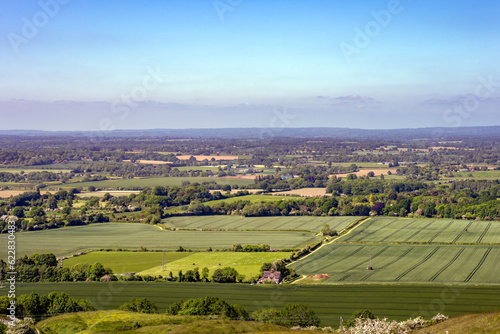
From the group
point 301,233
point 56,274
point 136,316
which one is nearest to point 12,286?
point 56,274

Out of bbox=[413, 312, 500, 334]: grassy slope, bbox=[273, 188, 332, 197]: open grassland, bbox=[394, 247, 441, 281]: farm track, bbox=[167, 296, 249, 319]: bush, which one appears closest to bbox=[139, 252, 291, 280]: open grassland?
bbox=[167, 296, 249, 319]: bush

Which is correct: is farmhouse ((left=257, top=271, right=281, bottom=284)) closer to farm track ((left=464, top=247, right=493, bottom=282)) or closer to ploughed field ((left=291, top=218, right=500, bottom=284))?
ploughed field ((left=291, top=218, right=500, bottom=284))

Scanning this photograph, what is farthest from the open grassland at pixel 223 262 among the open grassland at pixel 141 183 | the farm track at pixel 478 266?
the open grassland at pixel 141 183

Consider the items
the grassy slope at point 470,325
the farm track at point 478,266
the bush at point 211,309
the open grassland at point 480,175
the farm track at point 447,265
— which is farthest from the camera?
the open grassland at point 480,175

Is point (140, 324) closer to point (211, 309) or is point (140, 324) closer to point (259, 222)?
point (211, 309)

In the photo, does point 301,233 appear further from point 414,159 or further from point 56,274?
point 414,159

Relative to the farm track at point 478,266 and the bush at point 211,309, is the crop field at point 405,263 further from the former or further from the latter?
the bush at point 211,309

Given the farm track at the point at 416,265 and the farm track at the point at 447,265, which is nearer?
the farm track at the point at 447,265

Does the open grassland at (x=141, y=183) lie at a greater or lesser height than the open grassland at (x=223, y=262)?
greater
